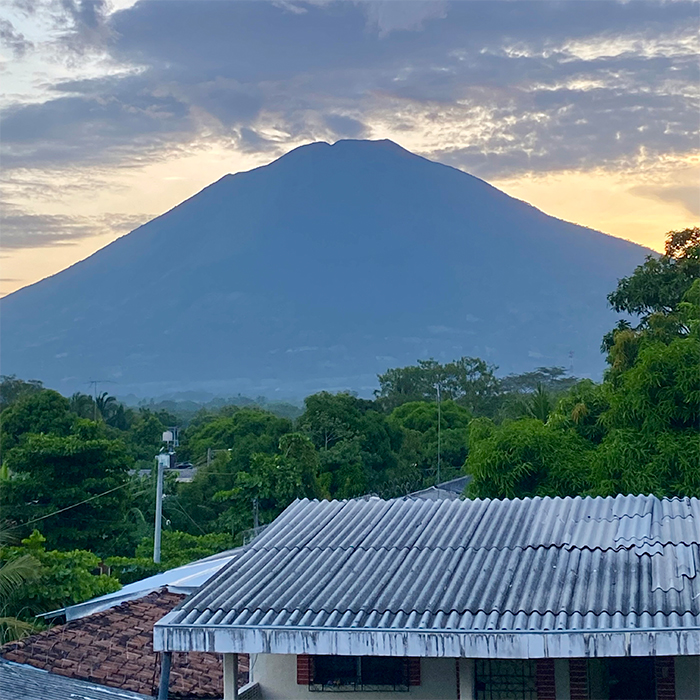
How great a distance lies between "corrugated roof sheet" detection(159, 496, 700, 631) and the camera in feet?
18.9

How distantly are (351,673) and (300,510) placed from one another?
1.75 metres

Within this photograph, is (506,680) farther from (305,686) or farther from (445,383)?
(445,383)

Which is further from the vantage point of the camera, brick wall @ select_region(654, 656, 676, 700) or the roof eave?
brick wall @ select_region(654, 656, 676, 700)

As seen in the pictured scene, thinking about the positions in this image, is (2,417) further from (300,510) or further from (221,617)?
(221,617)

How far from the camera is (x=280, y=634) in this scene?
231 inches

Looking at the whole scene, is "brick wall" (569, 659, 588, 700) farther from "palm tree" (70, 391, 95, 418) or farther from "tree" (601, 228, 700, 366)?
"palm tree" (70, 391, 95, 418)

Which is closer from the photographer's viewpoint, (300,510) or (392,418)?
(300,510)

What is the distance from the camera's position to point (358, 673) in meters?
6.59

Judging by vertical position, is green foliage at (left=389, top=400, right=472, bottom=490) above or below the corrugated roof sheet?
above

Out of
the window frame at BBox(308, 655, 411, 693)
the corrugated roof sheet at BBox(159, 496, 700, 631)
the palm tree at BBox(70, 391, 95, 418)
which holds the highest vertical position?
the palm tree at BBox(70, 391, 95, 418)

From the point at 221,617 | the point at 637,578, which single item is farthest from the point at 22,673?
the point at 637,578

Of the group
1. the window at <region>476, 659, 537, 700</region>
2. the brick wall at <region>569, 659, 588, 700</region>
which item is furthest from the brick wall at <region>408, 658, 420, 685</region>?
the brick wall at <region>569, 659, 588, 700</region>

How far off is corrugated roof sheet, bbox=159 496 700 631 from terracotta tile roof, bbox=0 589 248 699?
1955 millimetres

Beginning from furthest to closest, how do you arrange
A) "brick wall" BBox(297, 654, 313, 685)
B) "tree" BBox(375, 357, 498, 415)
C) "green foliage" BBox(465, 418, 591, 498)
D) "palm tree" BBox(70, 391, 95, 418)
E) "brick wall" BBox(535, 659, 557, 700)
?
"tree" BBox(375, 357, 498, 415) < "palm tree" BBox(70, 391, 95, 418) < "green foliage" BBox(465, 418, 591, 498) < "brick wall" BBox(297, 654, 313, 685) < "brick wall" BBox(535, 659, 557, 700)
